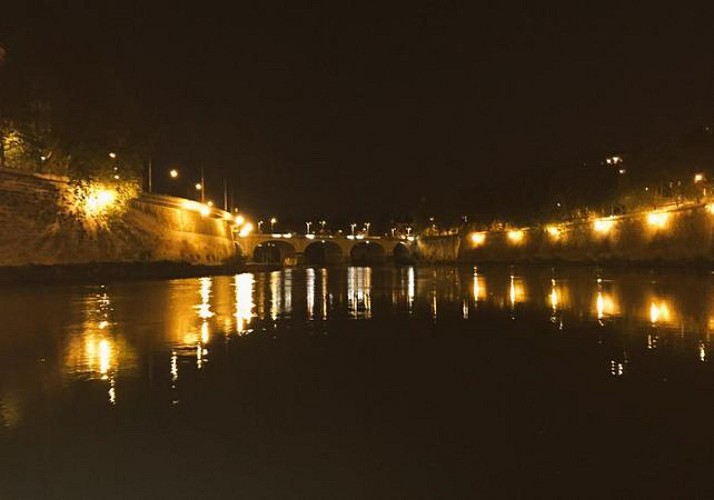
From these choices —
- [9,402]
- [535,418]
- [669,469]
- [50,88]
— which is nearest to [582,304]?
[535,418]

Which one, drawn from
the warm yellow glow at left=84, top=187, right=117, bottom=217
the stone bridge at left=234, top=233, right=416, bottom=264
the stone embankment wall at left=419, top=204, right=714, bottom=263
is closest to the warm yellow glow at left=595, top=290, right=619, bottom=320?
the stone embankment wall at left=419, top=204, right=714, bottom=263

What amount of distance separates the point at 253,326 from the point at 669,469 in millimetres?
14494

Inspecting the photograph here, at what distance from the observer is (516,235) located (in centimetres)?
12094

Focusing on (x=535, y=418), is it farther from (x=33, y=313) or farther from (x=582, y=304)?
(x=33, y=313)

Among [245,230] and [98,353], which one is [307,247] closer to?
[245,230]

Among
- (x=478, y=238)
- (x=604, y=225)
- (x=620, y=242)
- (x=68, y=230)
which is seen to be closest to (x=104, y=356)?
(x=68, y=230)

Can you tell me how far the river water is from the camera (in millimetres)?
6441

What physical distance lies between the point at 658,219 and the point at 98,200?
59715 millimetres

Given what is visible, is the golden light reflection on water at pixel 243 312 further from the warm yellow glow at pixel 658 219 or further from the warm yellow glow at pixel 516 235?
the warm yellow glow at pixel 516 235

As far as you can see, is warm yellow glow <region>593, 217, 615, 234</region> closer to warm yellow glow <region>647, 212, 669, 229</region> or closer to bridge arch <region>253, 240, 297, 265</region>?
warm yellow glow <region>647, 212, 669, 229</region>

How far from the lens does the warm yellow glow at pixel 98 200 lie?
171 ft

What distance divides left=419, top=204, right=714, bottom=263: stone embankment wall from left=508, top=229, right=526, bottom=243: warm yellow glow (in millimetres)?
440

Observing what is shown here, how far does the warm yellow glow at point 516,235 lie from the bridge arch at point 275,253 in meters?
64.7

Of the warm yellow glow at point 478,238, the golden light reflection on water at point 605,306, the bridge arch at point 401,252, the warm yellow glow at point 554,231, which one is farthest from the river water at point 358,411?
the bridge arch at point 401,252
